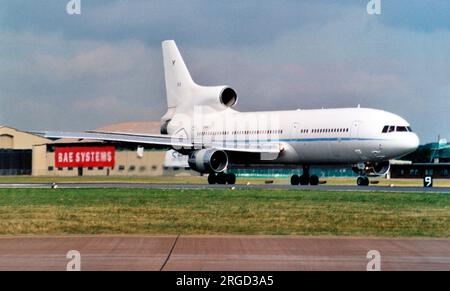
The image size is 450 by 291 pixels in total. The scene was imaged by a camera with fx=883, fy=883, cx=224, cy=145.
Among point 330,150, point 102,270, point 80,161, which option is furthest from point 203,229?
point 80,161

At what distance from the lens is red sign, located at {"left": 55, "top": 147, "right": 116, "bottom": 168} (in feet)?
263

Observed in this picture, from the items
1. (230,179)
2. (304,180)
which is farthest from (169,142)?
(304,180)

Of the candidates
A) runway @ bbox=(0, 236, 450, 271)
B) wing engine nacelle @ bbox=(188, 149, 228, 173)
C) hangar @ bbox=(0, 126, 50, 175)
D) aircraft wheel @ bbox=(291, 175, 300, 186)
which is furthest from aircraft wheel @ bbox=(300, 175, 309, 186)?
runway @ bbox=(0, 236, 450, 271)

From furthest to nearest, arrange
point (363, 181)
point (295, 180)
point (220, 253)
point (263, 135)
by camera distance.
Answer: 1. point (263, 135)
2. point (295, 180)
3. point (363, 181)
4. point (220, 253)

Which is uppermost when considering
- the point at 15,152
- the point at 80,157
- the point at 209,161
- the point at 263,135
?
the point at 15,152

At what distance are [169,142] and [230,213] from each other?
111 feet

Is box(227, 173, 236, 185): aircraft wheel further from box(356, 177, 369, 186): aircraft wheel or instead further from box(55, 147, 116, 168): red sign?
box(55, 147, 116, 168): red sign

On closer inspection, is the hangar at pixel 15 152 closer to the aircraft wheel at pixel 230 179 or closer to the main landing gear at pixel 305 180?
the aircraft wheel at pixel 230 179

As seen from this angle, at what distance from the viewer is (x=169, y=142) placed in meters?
64.5

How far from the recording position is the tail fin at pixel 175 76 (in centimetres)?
7331

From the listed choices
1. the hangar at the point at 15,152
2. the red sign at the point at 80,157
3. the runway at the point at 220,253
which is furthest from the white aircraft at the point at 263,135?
the runway at the point at 220,253

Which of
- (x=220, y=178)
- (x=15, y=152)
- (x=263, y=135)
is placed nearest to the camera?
(x=220, y=178)

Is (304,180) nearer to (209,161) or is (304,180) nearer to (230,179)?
(230,179)

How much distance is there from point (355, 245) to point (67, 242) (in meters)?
6.96
